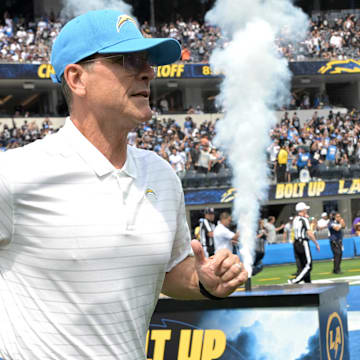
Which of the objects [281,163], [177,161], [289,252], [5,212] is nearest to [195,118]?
[281,163]

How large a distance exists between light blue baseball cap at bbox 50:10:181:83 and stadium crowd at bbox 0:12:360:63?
26541 millimetres

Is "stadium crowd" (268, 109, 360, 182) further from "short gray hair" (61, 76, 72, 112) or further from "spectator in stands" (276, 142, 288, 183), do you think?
"short gray hair" (61, 76, 72, 112)

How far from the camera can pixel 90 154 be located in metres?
2.06

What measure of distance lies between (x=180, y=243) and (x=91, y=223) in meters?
0.42

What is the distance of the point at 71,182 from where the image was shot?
78.7 inches

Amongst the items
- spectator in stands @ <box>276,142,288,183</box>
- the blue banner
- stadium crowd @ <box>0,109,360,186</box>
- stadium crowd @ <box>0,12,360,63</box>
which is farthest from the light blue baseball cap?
stadium crowd @ <box>0,12,360,63</box>

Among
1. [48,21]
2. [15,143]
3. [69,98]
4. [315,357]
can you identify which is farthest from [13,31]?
[69,98]

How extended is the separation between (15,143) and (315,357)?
63.4 ft

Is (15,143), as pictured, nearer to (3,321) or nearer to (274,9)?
(274,9)

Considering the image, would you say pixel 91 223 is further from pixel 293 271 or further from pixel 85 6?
pixel 85 6

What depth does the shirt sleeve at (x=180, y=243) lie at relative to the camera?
2287mm

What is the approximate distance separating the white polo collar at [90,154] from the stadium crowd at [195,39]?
1045 inches

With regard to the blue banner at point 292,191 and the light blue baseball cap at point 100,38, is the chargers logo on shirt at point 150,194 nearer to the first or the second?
the light blue baseball cap at point 100,38

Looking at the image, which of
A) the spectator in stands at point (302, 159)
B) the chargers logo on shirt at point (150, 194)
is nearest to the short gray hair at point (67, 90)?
the chargers logo on shirt at point (150, 194)
